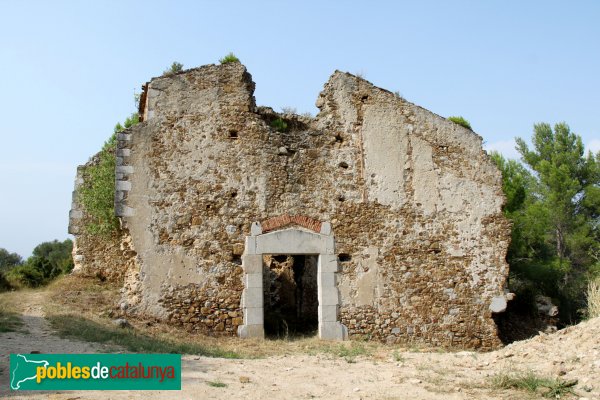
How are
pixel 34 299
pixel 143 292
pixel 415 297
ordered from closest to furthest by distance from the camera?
pixel 143 292 → pixel 415 297 → pixel 34 299

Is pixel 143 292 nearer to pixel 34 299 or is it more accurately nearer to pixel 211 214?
pixel 211 214

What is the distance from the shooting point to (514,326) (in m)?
12.5

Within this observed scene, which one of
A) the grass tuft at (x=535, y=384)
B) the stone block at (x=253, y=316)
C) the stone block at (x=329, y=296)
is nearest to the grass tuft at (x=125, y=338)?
the stone block at (x=253, y=316)

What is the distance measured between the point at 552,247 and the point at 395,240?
1180 centimetres

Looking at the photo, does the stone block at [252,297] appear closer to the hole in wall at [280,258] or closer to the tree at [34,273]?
the hole in wall at [280,258]

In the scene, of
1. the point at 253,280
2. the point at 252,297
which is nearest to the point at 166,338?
the point at 252,297

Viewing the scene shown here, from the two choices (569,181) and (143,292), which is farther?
(569,181)

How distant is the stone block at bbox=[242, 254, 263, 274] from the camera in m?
9.72

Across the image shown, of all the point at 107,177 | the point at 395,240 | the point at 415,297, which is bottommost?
the point at 415,297

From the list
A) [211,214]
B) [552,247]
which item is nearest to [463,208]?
[211,214]

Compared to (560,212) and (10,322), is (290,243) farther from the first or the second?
(560,212)

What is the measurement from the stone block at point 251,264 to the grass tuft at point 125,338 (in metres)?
1.60

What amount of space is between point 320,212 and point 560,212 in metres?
13.1

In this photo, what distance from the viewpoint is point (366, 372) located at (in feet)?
22.5
